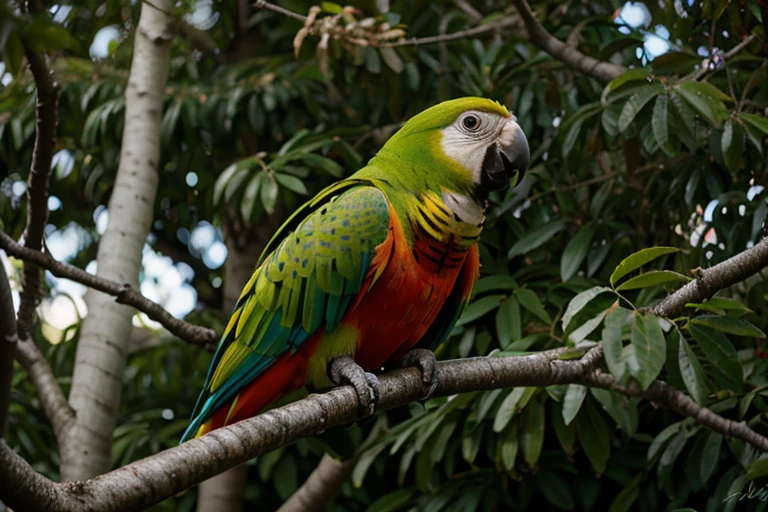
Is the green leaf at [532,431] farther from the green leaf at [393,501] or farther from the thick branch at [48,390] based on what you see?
the thick branch at [48,390]

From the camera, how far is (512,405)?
7.90ft

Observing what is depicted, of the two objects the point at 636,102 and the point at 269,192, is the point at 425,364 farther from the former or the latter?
the point at 269,192

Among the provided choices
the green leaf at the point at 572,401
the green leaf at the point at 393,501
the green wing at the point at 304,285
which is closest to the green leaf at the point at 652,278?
the green leaf at the point at 572,401

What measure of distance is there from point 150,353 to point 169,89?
1.25 m

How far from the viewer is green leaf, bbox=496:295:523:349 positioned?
8.59 ft

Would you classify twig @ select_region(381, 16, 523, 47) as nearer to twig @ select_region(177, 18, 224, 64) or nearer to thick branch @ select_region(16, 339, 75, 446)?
twig @ select_region(177, 18, 224, 64)

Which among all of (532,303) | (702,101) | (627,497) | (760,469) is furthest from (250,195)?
(760,469)

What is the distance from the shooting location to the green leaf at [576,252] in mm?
2668

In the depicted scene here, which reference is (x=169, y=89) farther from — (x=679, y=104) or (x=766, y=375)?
(x=766, y=375)

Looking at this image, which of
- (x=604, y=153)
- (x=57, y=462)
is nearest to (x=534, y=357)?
(x=604, y=153)

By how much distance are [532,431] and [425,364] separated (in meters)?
0.67

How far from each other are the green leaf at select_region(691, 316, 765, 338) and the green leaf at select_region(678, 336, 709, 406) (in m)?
0.07

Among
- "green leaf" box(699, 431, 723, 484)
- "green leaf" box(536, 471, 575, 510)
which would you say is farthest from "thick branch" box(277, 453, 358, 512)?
"green leaf" box(699, 431, 723, 484)

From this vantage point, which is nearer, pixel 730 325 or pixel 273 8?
pixel 730 325
